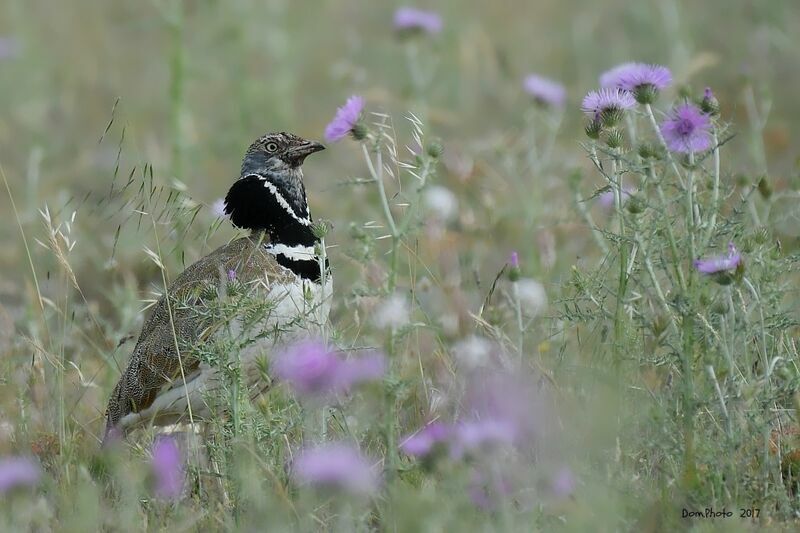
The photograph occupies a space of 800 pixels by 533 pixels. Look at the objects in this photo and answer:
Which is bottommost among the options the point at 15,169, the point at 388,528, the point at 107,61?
the point at 388,528

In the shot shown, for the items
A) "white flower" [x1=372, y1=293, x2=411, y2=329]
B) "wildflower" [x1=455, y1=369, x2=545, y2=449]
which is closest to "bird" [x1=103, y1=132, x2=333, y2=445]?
"wildflower" [x1=455, y1=369, x2=545, y2=449]

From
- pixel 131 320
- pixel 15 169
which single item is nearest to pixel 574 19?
pixel 15 169

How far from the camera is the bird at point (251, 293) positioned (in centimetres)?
401

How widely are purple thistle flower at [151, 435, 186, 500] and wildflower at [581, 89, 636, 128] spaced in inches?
52.0

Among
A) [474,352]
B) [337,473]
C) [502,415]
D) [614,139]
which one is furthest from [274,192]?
[337,473]

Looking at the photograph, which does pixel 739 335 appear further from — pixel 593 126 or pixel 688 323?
Result: pixel 593 126

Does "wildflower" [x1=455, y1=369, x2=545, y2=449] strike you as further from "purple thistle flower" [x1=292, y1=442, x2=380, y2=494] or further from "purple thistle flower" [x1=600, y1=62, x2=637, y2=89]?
"purple thistle flower" [x1=600, y1=62, x2=637, y2=89]

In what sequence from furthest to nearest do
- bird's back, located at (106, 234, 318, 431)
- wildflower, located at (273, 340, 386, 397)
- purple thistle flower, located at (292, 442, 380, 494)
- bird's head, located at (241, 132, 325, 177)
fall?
bird's head, located at (241, 132, 325, 177), bird's back, located at (106, 234, 318, 431), wildflower, located at (273, 340, 386, 397), purple thistle flower, located at (292, 442, 380, 494)

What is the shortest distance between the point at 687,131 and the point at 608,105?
0.21 metres

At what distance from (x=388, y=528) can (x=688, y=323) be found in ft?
2.76

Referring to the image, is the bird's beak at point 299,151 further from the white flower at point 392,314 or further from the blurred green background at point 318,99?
the white flower at point 392,314

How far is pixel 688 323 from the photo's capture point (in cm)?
317

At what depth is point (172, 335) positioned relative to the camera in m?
4.24

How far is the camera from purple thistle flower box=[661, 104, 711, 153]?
10.8ft
